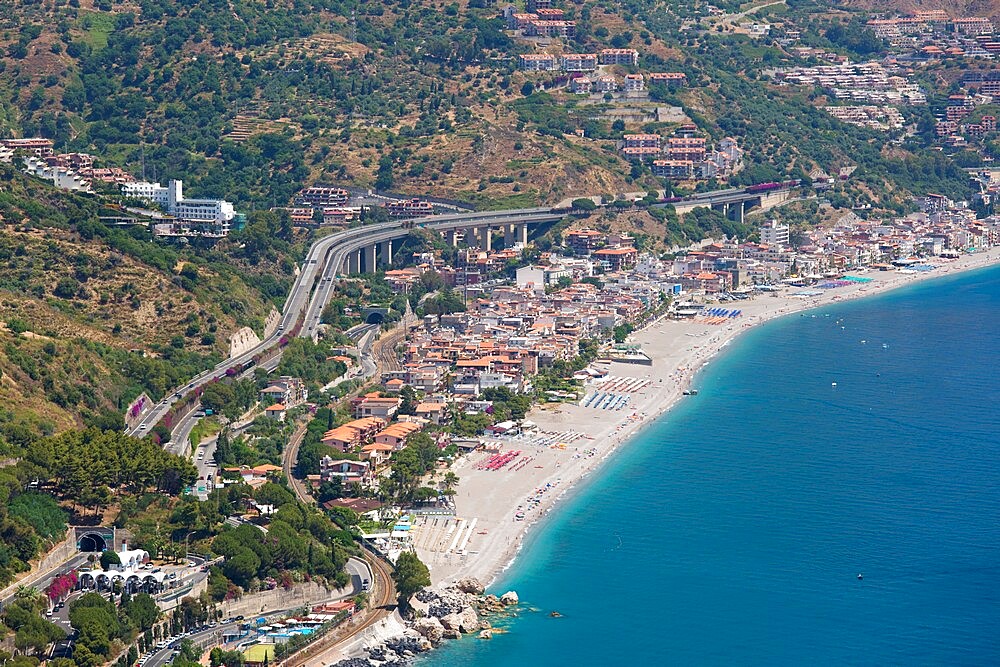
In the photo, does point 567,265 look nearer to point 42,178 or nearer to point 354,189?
point 354,189

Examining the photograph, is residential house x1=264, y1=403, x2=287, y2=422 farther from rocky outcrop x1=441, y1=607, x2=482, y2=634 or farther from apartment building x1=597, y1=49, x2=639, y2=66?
apartment building x1=597, y1=49, x2=639, y2=66

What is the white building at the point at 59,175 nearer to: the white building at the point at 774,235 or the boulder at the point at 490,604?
the white building at the point at 774,235

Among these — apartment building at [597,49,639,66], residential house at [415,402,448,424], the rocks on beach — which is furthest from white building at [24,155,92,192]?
apartment building at [597,49,639,66]

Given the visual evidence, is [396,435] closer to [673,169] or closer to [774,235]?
[774,235]

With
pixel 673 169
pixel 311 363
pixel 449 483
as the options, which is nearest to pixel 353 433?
pixel 449 483

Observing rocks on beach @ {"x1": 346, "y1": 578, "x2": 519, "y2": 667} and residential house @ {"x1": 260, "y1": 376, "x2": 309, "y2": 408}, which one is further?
residential house @ {"x1": 260, "y1": 376, "x2": 309, "y2": 408}

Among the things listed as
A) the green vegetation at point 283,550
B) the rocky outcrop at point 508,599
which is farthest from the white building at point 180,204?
the rocky outcrop at point 508,599
